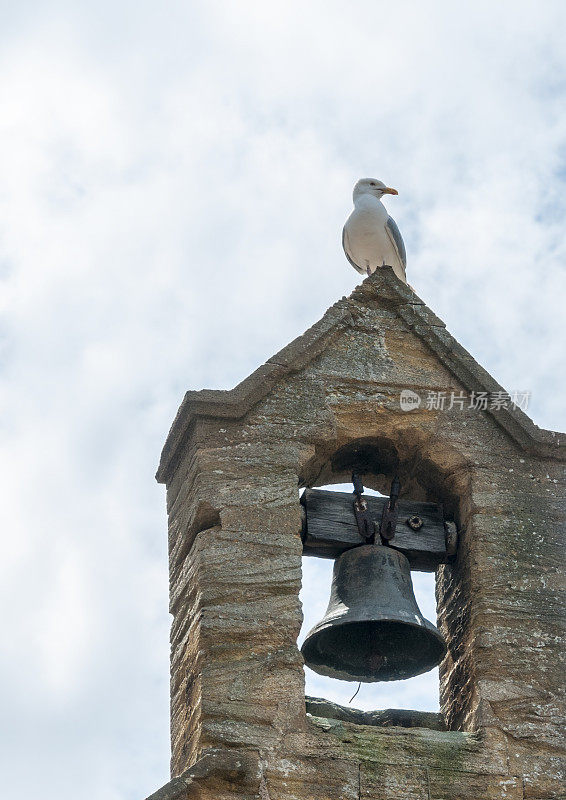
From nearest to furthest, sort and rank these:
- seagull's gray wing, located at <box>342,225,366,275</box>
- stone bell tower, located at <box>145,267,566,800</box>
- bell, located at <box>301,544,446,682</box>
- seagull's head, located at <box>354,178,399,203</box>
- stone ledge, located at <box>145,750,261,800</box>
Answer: stone ledge, located at <box>145,750,261,800</box> < stone bell tower, located at <box>145,267,566,800</box> < bell, located at <box>301,544,446,682</box> < seagull's gray wing, located at <box>342,225,366,275</box> < seagull's head, located at <box>354,178,399,203</box>

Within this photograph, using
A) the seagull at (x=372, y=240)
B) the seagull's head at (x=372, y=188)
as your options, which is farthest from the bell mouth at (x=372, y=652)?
the seagull's head at (x=372, y=188)

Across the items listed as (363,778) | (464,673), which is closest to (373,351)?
(464,673)

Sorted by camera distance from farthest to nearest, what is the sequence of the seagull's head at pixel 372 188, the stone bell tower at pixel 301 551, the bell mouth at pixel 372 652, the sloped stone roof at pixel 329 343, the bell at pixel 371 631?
the seagull's head at pixel 372 188
the sloped stone roof at pixel 329 343
the bell mouth at pixel 372 652
the bell at pixel 371 631
the stone bell tower at pixel 301 551

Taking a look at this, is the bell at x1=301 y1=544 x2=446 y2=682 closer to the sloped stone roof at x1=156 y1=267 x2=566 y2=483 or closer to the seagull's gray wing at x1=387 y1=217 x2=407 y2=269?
the sloped stone roof at x1=156 y1=267 x2=566 y2=483

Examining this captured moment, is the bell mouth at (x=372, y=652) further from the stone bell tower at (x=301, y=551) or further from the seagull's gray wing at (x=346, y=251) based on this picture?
the seagull's gray wing at (x=346, y=251)

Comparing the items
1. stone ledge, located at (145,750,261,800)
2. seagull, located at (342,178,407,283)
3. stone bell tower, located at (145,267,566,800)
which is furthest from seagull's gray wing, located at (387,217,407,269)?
stone ledge, located at (145,750,261,800)

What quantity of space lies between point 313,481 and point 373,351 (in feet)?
2.28

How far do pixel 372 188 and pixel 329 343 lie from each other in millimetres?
3051

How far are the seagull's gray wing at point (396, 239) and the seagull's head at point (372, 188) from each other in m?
0.70

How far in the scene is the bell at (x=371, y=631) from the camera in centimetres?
722

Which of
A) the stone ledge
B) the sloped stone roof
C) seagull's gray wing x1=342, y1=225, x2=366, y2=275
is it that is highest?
seagull's gray wing x1=342, y1=225, x2=366, y2=275

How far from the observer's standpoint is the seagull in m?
9.56

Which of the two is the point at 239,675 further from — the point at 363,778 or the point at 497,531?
the point at 497,531

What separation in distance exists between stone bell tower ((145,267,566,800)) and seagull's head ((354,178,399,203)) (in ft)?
8.08
